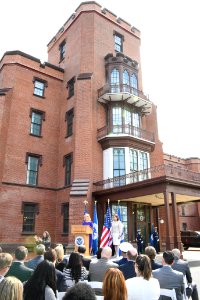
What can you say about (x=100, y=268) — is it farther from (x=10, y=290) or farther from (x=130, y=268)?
(x=10, y=290)

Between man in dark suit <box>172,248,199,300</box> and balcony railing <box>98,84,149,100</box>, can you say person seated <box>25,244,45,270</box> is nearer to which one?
man in dark suit <box>172,248,199,300</box>

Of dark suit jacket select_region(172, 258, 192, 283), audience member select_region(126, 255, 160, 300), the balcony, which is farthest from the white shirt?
the balcony

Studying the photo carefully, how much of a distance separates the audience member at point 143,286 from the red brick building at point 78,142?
12.1m

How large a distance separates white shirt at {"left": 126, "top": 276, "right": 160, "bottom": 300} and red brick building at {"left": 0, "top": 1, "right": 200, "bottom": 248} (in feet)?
40.1

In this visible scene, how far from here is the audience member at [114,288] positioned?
2729 millimetres

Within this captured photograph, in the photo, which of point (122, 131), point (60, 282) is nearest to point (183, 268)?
point (60, 282)

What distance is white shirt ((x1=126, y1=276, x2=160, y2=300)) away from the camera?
3.60 metres

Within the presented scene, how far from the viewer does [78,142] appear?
2020 cm

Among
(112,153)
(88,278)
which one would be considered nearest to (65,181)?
(112,153)

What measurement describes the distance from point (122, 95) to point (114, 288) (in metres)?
20.0

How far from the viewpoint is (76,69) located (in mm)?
23609

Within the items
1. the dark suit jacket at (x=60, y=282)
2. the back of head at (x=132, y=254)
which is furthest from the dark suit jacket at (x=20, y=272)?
the back of head at (x=132, y=254)

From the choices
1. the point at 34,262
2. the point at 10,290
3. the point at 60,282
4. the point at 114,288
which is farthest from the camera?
the point at 34,262

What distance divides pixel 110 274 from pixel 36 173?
18868 millimetres
